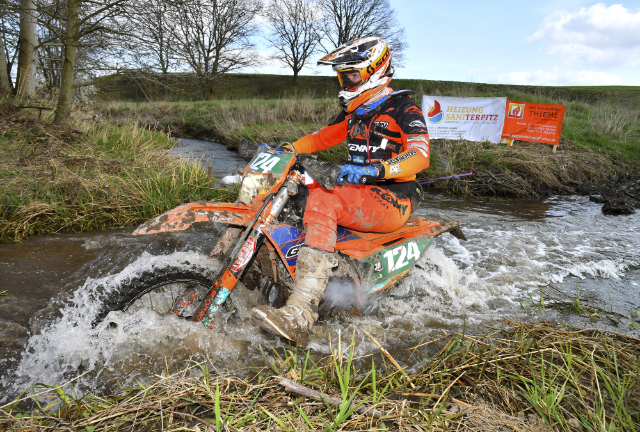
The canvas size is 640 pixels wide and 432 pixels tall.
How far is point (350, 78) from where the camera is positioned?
3.07 metres

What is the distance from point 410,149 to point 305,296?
1.39 meters

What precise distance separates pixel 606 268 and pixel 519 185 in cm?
449

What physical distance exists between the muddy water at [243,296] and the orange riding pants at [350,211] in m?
0.70

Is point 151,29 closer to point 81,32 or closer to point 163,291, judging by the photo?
point 81,32

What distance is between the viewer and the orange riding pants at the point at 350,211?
102 inches

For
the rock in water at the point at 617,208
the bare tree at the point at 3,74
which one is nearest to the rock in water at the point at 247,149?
the rock in water at the point at 617,208

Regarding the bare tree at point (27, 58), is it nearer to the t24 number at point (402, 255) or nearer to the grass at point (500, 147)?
the grass at point (500, 147)

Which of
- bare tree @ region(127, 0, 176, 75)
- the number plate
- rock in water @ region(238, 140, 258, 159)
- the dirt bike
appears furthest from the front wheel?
bare tree @ region(127, 0, 176, 75)

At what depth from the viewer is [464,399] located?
202cm

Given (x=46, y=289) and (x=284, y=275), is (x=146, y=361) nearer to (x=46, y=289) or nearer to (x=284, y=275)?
(x=284, y=275)

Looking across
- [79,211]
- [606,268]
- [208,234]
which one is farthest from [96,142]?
[606,268]

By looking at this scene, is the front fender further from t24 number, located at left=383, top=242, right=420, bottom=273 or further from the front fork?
t24 number, located at left=383, top=242, right=420, bottom=273

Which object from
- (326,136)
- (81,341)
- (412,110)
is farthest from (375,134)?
(81,341)

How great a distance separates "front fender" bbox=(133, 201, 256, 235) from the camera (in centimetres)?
228
